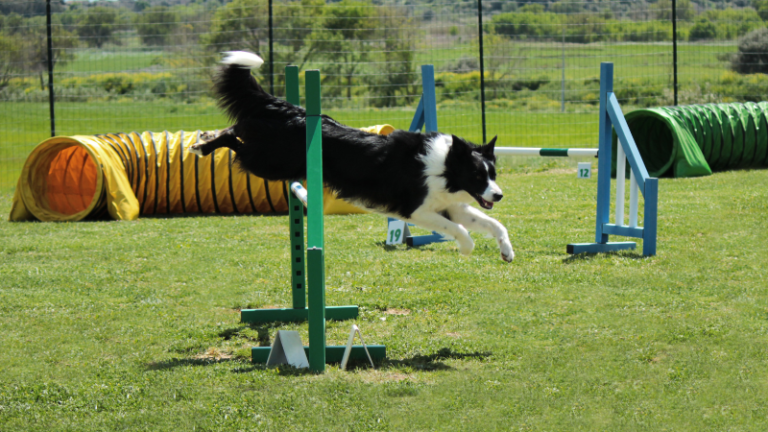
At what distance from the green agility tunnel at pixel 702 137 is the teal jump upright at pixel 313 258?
740cm

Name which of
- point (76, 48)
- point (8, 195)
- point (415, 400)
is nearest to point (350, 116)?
point (76, 48)

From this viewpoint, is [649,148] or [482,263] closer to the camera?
[482,263]

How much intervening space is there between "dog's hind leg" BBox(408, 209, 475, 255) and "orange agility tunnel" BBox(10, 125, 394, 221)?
168 inches

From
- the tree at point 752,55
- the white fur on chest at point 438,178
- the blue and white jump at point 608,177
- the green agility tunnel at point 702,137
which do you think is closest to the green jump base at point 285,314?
the white fur on chest at point 438,178

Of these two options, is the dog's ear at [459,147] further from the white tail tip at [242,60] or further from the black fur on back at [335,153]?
the white tail tip at [242,60]

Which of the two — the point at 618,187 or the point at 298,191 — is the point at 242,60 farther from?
the point at 618,187

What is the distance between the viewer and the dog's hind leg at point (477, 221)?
4707 millimetres

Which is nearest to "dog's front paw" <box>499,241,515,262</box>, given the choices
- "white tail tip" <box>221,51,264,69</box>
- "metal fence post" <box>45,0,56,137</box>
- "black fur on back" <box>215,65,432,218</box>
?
"black fur on back" <box>215,65,432,218</box>

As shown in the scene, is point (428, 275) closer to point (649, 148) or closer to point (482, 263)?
point (482, 263)

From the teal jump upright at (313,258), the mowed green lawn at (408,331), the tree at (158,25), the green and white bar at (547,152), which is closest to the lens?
the mowed green lawn at (408,331)

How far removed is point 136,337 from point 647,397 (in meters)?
3.12

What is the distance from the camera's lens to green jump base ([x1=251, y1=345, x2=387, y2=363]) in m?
4.02

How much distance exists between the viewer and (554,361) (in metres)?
3.98

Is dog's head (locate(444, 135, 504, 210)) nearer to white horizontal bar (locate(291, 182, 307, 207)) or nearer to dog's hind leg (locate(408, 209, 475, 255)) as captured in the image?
dog's hind leg (locate(408, 209, 475, 255))
